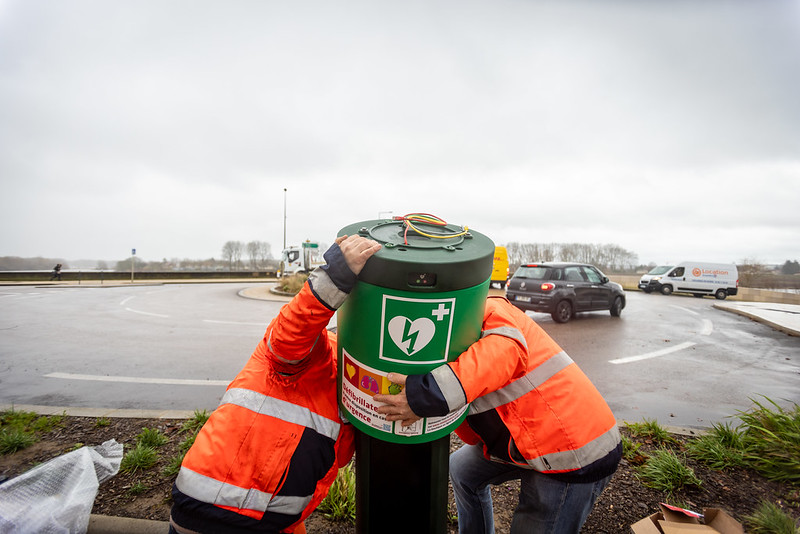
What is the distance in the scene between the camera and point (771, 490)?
2312 millimetres

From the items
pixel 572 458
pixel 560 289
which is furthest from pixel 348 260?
pixel 560 289

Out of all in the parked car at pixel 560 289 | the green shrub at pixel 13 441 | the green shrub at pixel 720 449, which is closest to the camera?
the green shrub at pixel 720 449

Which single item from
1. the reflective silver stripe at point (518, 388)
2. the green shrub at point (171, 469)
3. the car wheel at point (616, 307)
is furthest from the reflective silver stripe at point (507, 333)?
the car wheel at point (616, 307)

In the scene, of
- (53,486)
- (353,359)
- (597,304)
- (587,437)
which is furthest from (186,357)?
(597,304)

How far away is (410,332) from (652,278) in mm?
22707

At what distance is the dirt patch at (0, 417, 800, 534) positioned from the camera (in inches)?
83.7

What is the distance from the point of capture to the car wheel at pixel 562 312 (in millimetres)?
8930

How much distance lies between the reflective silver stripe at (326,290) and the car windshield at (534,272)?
870 centimetres

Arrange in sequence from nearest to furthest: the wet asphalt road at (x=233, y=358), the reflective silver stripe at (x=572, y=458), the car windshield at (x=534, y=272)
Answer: the reflective silver stripe at (x=572, y=458)
the wet asphalt road at (x=233, y=358)
the car windshield at (x=534, y=272)

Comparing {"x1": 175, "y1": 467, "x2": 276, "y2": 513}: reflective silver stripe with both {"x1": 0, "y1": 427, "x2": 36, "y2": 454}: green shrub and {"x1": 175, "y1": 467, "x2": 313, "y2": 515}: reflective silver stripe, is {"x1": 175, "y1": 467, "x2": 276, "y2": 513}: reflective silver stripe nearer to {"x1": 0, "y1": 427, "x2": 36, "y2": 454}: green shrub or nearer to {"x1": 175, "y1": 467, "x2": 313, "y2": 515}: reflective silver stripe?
{"x1": 175, "y1": 467, "x2": 313, "y2": 515}: reflective silver stripe

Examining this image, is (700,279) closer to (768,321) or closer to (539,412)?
(768,321)

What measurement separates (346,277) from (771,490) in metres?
3.08

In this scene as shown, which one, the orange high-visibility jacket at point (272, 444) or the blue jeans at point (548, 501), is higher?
the orange high-visibility jacket at point (272, 444)

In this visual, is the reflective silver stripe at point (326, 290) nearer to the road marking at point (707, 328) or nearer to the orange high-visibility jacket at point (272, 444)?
the orange high-visibility jacket at point (272, 444)
